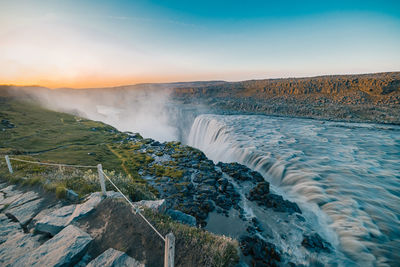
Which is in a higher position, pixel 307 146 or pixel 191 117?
pixel 307 146

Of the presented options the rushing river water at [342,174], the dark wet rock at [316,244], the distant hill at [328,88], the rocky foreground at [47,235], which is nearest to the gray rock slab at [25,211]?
the rocky foreground at [47,235]

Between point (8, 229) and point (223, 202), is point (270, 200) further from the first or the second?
point (8, 229)

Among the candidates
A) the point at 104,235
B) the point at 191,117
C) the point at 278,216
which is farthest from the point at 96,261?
the point at 191,117

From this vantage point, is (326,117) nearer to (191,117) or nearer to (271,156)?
(271,156)

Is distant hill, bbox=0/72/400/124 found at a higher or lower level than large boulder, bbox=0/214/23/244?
lower

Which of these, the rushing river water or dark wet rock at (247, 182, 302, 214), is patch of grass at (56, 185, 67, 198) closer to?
dark wet rock at (247, 182, 302, 214)

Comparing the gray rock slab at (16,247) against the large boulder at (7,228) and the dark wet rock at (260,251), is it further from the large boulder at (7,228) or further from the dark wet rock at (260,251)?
the dark wet rock at (260,251)

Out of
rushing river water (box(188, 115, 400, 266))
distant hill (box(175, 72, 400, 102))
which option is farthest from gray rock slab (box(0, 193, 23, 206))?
distant hill (box(175, 72, 400, 102))

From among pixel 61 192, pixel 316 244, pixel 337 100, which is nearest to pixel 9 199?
pixel 61 192
